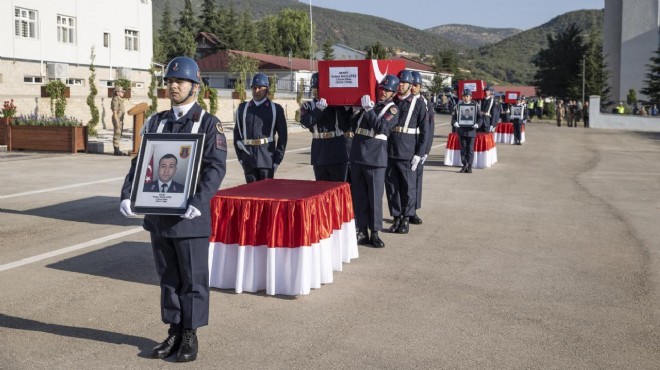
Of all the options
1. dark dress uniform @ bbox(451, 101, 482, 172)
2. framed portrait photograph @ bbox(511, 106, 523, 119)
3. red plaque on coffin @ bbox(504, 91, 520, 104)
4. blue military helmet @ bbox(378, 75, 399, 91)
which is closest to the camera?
blue military helmet @ bbox(378, 75, 399, 91)

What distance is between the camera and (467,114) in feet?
62.6

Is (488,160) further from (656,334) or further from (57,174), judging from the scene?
(656,334)

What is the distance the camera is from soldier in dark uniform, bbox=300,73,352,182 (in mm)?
9930

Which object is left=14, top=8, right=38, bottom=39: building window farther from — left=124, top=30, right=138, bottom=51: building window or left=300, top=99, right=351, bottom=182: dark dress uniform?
left=300, top=99, right=351, bottom=182: dark dress uniform

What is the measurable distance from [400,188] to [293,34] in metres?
118

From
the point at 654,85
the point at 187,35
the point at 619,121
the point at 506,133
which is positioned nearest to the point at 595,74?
the point at 654,85

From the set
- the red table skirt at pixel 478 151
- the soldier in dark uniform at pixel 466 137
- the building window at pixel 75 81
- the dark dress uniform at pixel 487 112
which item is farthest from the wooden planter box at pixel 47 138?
the building window at pixel 75 81

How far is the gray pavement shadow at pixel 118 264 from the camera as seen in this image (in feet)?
26.6

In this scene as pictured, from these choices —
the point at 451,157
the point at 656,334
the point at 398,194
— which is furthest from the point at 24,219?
the point at 451,157

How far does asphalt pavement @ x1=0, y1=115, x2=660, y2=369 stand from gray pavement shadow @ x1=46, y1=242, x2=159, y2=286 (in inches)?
0.9

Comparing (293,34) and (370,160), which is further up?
(293,34)

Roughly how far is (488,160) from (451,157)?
1.01 metres

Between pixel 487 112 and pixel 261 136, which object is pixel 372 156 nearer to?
pixel 261 136

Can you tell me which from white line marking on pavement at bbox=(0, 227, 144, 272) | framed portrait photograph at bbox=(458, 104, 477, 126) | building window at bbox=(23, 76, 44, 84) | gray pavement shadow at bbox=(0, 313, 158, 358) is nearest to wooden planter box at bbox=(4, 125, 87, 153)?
framed portrait photograph at bbox=(458, 104, 477, 126)
